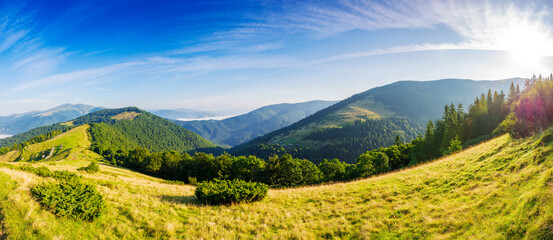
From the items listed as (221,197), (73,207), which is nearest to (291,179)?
(221,197)

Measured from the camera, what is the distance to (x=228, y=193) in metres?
A: 17.3

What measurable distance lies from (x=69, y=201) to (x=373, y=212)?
17.5 m

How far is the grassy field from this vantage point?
27.3 ft

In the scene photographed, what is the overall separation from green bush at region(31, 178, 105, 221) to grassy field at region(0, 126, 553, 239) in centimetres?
39

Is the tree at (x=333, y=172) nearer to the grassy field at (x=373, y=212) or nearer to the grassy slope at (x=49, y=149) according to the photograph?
the grassy field at (x=373, y=212)

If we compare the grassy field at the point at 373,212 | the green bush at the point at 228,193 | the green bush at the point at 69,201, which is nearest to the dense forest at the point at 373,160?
the green bush at the point at 228,193

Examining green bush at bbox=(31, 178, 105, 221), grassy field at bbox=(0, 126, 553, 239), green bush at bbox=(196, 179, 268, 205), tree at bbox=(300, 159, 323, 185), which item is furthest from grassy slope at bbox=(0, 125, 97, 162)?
grassy field at bbox=(0, 126, 553, 239)

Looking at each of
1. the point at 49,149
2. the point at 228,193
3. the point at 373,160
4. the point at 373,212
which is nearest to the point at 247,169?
the point at 373,160

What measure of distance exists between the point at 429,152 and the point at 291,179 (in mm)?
42727

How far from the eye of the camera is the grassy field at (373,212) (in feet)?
27.3

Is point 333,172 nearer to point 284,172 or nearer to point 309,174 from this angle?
point 309,174

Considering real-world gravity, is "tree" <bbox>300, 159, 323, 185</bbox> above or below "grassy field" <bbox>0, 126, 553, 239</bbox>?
below

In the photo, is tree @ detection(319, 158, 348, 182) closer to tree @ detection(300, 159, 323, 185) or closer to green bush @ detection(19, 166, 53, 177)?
tree @ detection(300, 159, 323, 185)

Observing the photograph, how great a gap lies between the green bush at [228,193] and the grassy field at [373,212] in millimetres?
973
